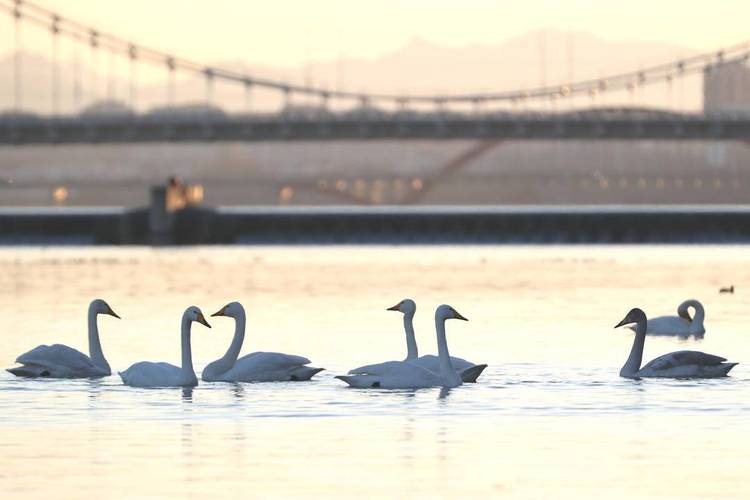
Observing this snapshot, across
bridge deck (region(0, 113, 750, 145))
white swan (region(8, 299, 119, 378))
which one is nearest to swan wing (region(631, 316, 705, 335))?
white swan (region(8, 299, 119, 378))

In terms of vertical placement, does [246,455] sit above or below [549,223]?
below

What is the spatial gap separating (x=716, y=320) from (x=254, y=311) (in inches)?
285

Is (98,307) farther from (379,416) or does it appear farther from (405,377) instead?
(379,416)

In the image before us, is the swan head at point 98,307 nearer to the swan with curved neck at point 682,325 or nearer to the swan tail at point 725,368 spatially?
the swan tail at point 725,368

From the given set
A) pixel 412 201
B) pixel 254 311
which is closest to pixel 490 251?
pixel 254 311

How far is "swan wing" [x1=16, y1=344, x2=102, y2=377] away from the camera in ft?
65.8

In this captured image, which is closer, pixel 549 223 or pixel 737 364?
pixel 737 364

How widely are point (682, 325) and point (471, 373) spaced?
843 centimetres

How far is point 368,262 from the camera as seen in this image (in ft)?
194

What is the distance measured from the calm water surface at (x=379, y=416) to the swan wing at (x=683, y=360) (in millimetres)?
188

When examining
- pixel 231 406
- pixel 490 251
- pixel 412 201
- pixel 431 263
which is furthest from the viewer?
pixel 412 201

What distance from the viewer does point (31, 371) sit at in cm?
2014

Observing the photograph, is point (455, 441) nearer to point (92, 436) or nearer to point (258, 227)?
point (92, 436)

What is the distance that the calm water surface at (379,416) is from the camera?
518 inches
